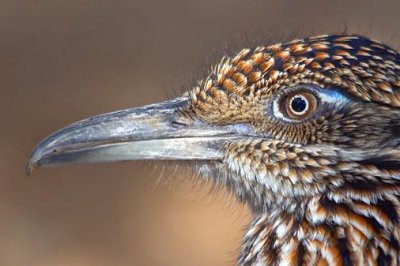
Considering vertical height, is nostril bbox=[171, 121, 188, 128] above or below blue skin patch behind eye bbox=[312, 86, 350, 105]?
above

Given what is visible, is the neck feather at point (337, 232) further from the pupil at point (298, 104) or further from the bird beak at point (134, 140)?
the bird beak at point (134, 140)

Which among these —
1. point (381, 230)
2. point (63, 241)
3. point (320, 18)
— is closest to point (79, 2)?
point (320, 18)

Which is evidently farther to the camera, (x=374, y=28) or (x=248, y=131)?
(x=374, y=28)

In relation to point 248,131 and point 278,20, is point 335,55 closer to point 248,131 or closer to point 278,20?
point 248,131

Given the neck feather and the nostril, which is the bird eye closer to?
the neck feather

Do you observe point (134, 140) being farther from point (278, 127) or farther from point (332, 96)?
point (332, 96)

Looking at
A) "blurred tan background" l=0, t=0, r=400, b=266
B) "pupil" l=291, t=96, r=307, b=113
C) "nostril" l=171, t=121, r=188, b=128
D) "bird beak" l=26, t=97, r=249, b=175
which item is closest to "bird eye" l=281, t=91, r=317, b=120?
"pupil" l=291, t=96, r=307, b=113

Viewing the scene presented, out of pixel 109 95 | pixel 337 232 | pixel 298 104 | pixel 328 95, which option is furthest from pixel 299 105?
pixel 109 95

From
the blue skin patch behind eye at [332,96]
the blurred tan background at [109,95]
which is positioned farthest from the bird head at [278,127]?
the blurred tan background at [109,95]
